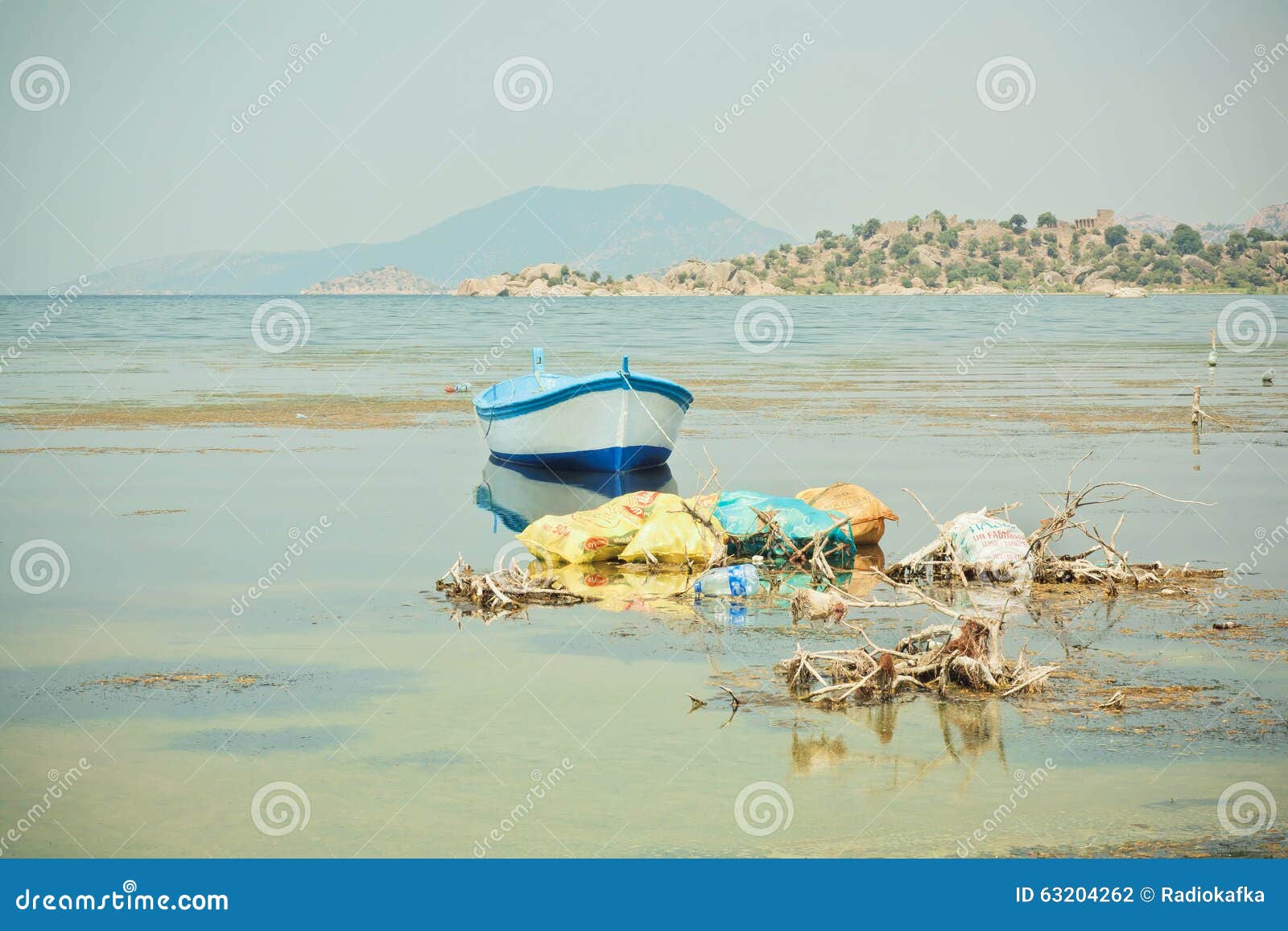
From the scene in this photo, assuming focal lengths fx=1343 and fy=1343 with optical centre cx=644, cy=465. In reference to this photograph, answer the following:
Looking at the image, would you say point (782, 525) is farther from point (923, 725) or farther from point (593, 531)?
point (923, 725)

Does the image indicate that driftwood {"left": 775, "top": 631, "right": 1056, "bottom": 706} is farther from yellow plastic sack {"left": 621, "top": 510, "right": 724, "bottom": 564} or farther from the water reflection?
yellow plastic sack {"left": 621, "top": 510, "right": 724, "bottom": 564}

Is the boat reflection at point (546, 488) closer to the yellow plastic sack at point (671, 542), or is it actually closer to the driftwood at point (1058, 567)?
the yellow plastic sack at point (671, 542)

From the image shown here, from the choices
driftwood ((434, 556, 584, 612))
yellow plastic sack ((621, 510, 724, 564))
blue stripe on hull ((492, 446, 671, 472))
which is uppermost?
blue stripe on hull ((492, 446, 671, 472))

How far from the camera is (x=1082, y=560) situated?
495 inches

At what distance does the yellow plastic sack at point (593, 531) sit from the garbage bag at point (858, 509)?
1711mm

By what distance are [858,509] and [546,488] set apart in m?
6.43

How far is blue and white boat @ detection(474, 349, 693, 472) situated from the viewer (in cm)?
1936

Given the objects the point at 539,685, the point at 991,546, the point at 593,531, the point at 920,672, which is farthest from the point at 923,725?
the point at 593,531

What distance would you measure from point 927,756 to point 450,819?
9.31ft

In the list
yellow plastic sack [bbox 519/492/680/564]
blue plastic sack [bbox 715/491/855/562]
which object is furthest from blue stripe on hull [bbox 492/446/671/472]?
blue plastic sack [bbox 715/491/855/562]

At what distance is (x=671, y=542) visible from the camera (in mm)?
13602

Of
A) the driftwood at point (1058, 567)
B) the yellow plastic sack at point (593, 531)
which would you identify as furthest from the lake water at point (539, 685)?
the yellow plastic sack at point (593, 531)

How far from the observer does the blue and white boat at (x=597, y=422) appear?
19359 mm

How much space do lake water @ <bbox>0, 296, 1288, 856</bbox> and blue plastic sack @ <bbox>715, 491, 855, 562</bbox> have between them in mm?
1302
